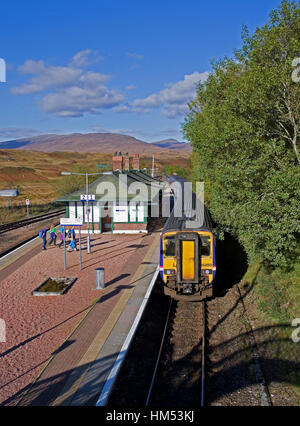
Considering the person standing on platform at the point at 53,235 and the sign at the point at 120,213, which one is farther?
the sign at the point at 120,213

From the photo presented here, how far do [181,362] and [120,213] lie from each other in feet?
55.3

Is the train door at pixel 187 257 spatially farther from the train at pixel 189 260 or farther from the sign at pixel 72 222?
the sign at pixel 72 222

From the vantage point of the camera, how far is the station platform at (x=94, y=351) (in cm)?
771

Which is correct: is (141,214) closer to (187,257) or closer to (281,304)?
(187,257)

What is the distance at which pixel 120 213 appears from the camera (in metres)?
25.9

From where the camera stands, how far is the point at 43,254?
20469 millimetres

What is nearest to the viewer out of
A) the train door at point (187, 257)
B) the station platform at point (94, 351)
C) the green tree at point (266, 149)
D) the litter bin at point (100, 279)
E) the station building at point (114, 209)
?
the station platform at point (94, 351)

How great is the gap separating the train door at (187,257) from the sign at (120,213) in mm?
13252

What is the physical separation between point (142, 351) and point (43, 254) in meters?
11.9

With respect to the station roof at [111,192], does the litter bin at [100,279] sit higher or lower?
lower

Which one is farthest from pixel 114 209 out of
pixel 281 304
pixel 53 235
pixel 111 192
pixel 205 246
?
pixel 281 304

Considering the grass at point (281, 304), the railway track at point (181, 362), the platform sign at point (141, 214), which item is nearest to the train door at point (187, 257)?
the railway track at point (181, 362)

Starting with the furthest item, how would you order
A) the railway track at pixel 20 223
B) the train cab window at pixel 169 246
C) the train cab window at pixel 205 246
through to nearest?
the railway track at pixel 20 223
the train cab window at pixel 169 246
the train cab window at pixel 205 246

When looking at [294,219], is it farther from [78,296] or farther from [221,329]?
[78,296]
